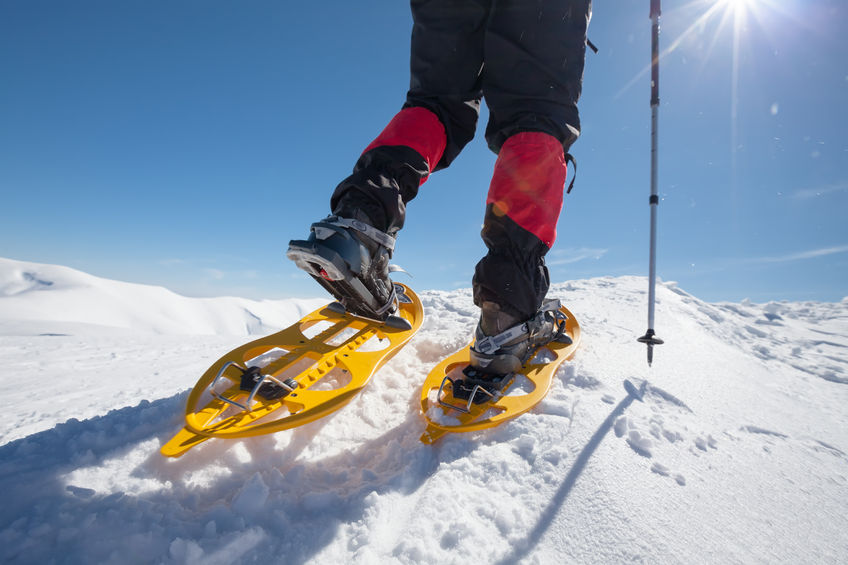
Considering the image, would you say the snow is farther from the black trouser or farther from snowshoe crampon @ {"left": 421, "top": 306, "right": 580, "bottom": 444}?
the black trouser

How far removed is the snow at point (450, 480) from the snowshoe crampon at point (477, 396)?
0.05 meters

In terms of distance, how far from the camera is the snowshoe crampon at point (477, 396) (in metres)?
1.21

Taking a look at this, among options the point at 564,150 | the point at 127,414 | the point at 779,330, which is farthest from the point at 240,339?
the point at 779,330

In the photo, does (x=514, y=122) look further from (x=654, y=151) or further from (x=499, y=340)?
(x=654, y=151)

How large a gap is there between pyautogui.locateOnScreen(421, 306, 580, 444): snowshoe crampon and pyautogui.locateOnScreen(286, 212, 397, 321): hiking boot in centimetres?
52

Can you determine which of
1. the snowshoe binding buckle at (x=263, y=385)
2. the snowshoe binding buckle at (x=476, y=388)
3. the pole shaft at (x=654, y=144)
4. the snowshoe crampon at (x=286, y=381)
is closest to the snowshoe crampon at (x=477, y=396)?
the snowshoe binding buckle at (x=476, y=388)

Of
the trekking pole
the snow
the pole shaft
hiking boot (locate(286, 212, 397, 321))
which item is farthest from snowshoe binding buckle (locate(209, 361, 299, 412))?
the pole shaft

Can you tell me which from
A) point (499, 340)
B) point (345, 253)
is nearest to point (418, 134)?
point (345, 253)

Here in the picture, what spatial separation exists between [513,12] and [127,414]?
2.04 metres

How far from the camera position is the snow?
2.41ft

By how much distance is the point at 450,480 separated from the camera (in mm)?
950

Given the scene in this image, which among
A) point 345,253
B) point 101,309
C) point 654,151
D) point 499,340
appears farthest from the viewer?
point 101,309

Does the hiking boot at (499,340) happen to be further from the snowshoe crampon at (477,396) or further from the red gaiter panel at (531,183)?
the red gaiter panel at (531,183)

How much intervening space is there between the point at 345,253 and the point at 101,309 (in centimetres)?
3045
